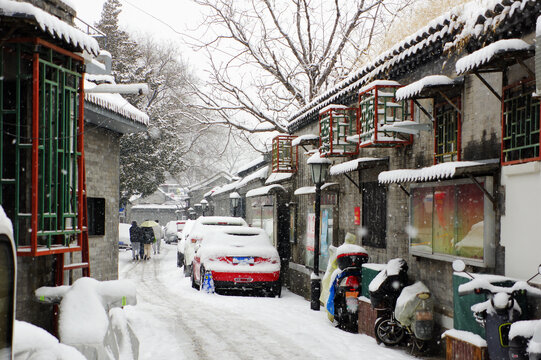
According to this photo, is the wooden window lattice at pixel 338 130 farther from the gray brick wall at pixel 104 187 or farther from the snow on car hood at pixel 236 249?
the gray brick wall at pixel 104 187

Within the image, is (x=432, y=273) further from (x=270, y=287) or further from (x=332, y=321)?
(x=270, y=287)

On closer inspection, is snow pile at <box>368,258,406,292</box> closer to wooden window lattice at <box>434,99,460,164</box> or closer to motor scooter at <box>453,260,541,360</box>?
wooden window lattice at <box>434,99,460,164</box>

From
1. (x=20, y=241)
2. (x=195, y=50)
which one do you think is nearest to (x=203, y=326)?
(x=20, y=241)

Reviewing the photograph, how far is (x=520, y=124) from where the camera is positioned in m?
6.57

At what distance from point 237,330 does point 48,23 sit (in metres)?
5.96

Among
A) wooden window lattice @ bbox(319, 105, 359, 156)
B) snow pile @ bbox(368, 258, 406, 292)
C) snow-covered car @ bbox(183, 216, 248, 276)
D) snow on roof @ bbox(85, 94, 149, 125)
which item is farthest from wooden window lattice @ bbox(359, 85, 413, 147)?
snow-covered car @ bbox(183, 216, 248, 276)

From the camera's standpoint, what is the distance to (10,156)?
20.6ft

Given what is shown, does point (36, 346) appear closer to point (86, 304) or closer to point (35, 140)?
point (86, 304)

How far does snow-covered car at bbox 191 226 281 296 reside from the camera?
13.6m

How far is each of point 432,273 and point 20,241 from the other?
19.1ft

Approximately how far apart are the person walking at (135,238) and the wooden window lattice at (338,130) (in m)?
14.4

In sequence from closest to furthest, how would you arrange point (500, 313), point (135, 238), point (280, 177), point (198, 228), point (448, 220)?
point (500, 313), point (448, 220), point (198, 228), point (280, 177), point (135, 238)

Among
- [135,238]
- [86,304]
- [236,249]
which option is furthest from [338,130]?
[135,238]

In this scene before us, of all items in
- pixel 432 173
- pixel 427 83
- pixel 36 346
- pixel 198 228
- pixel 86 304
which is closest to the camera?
pixel 36 346
